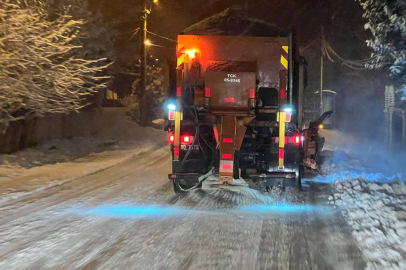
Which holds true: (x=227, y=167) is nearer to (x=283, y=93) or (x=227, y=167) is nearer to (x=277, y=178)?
(x=277, y=178)

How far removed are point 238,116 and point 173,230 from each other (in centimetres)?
290

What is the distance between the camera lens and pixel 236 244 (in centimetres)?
625

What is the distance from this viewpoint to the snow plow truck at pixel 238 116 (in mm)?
8828

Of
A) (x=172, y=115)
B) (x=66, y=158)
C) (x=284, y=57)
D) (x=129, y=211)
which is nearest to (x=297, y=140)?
(x=284, y=57)

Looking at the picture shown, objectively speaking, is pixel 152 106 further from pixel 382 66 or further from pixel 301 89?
pixel 301 89

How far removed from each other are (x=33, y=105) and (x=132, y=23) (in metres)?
21.5

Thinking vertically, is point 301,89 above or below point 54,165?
above

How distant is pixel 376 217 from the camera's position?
7273 mm

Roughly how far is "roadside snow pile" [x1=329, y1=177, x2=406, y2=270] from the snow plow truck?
137cm

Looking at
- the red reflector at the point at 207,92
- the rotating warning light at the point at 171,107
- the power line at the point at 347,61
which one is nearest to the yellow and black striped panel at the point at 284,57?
the red reflector at the point at 207,92

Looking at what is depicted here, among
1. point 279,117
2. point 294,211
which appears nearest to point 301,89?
point 279,117

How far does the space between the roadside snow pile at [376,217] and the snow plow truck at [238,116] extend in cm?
137

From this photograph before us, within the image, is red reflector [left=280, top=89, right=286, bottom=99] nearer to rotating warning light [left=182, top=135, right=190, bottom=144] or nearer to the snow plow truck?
the snow plow truck

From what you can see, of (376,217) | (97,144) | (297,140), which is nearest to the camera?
(376,217)
